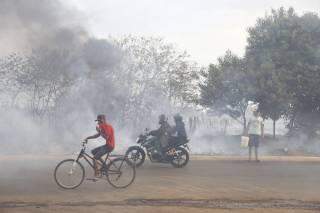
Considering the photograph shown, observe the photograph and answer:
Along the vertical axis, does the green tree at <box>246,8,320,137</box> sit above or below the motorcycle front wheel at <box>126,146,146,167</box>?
above

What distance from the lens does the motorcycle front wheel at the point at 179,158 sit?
15.0 meters

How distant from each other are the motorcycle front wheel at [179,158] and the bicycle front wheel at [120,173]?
4.25 meters

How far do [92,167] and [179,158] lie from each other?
480 cm

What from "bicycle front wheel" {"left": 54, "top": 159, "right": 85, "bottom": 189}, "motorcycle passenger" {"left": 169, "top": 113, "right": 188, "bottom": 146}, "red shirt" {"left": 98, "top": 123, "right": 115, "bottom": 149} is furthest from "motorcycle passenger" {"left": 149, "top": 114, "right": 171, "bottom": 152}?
"bicycle front wheel" {"left": 54, "top": 159, "right": 85, "bottom": 189}

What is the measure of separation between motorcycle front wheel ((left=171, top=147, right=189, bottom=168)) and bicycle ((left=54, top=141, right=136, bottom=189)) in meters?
4.26

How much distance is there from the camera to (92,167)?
35.4ft

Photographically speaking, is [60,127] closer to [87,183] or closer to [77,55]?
[77,55]

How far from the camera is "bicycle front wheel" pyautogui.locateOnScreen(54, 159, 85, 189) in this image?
10.5 m

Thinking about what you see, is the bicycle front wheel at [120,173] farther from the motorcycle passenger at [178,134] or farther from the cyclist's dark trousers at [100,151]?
the motorcycle passenger at [178,134]

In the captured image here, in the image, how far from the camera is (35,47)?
833 inches

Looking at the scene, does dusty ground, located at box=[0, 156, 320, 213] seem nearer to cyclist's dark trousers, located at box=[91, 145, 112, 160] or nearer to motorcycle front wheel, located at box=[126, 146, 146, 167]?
motorcycle front wheel, located at box=[126, 146, 146, 167]

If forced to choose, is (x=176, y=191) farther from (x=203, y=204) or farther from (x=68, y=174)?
(x=68, y=174)

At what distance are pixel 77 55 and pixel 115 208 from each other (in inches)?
563

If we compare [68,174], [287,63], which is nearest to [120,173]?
[68,174]
